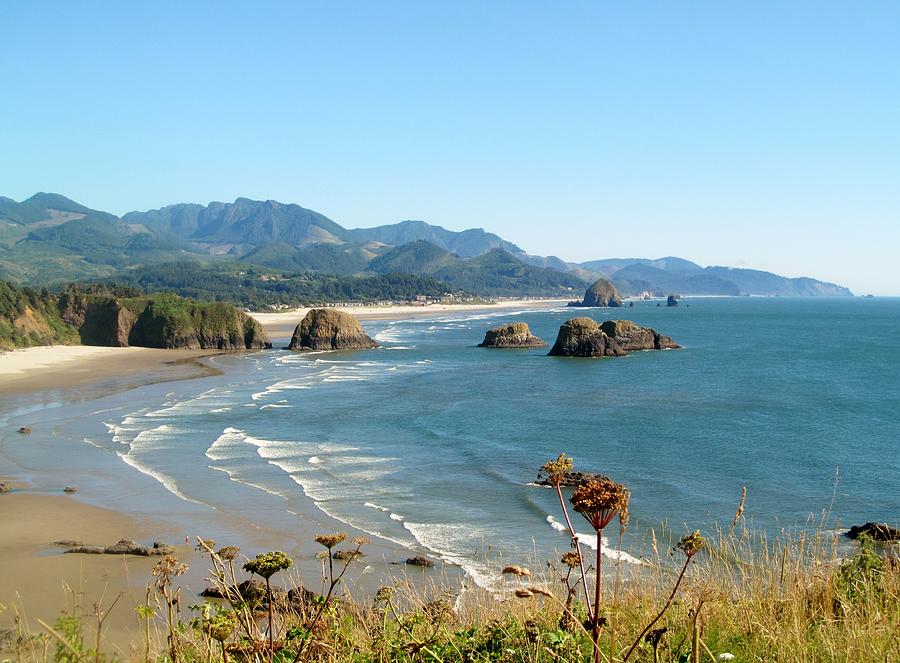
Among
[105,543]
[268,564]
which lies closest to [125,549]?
[105,543]

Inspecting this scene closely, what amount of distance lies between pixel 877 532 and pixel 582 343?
5599 cm

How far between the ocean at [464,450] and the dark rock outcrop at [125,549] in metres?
1.73

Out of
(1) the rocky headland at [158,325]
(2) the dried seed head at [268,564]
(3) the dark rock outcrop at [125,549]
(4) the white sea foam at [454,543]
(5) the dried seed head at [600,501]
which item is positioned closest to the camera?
(5) the dried seed head at [600,501]

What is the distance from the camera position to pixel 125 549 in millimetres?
16969

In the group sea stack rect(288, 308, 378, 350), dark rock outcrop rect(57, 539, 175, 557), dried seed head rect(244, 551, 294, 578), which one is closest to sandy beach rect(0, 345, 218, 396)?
sea stack rect(288, 308, 378, 350)

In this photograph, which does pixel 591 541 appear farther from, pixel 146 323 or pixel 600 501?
pixel 146 323

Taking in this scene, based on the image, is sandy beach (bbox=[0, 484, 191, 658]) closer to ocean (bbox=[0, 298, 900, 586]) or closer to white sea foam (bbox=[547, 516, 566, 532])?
ocean (bbox=[0, 298, 900, 586])

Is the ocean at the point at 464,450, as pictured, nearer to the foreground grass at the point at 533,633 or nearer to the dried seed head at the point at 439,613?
the dried seed head at the point at 439,613

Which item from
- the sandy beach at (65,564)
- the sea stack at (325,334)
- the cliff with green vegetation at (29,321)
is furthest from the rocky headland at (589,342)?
the sandy beach at (65,564)

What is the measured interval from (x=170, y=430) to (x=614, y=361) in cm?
4473

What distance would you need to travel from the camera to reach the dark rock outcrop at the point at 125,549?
16969 millimetres

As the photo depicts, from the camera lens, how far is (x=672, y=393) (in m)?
46.6

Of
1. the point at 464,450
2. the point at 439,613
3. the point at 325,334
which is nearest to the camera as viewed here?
the point at 439,613

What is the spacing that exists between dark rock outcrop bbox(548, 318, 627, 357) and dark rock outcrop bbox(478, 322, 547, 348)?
8.79m
